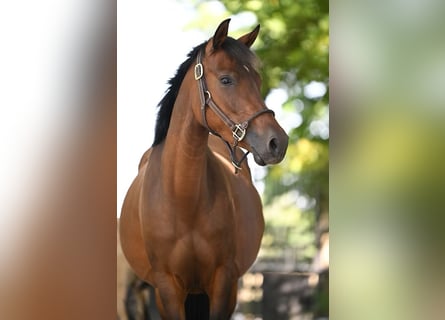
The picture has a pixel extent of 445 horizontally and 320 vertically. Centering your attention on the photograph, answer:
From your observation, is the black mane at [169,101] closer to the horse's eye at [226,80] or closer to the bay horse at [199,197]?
the bay horse at [199,197]

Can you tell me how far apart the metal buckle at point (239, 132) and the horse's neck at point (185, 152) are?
14 centimetres

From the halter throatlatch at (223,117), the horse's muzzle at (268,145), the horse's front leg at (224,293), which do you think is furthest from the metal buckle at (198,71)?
the horse's front leg at (224,293)

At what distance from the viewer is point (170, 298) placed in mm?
2086

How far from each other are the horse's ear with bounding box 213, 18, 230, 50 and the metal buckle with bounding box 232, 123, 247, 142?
0.84ft

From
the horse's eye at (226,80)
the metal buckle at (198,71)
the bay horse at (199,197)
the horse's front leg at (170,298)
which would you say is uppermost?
the metal buckle at (198,71)

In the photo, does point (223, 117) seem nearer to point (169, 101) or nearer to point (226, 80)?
point (226, 80)

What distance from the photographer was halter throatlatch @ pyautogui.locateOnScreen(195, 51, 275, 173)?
188 centimetres

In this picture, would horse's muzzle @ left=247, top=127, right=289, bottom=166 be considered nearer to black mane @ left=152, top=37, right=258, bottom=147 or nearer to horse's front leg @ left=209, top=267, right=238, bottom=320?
black mane @ left=152, top=37, right=258, bottom=147

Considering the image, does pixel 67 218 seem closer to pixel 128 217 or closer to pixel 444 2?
pixel 128 217

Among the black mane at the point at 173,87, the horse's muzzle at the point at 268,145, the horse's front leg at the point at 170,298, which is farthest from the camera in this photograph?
the horse's front leg at the point at 170,298

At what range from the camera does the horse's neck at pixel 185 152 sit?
2.02m

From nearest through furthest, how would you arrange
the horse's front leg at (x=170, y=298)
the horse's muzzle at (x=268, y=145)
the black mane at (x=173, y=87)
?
the horse's muzzle at (x=268, y=145)
the black mane at (x=173, y=87)
the horse's front leg at (x=170, y=298)

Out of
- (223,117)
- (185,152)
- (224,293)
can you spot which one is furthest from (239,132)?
(224,293)

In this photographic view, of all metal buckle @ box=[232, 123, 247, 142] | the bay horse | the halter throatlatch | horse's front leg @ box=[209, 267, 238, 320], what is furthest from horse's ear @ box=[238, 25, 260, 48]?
horse's front leg @ box=[209, 267, 238, 320]
